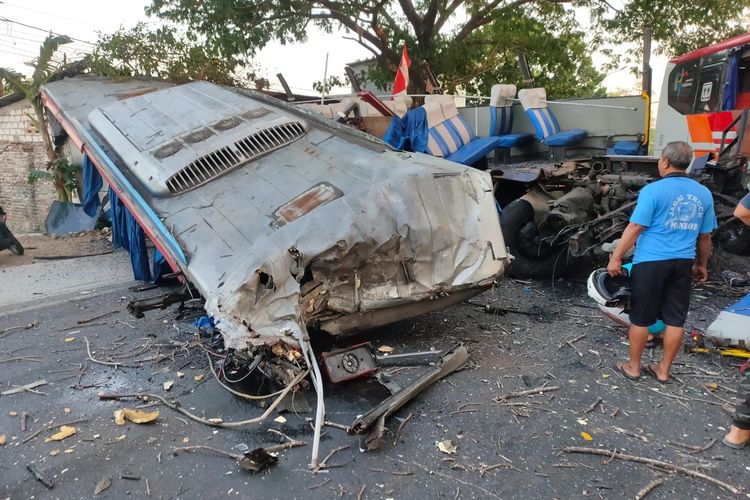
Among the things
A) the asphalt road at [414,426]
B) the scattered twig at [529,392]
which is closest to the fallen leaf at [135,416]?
the asphalt road at [414,426]

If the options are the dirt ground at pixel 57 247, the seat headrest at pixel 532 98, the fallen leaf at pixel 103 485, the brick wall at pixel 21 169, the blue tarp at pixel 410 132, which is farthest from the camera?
the brick wall at pixel 21 169

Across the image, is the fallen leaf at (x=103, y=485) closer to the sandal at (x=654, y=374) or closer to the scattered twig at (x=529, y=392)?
the scattered twig at (x=529, y=392)

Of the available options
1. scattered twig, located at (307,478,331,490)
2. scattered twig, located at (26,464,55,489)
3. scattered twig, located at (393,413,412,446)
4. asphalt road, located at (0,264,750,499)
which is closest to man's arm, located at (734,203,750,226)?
asphalt road, located at (0,264,750,499)

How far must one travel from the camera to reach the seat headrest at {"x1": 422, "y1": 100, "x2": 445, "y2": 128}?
772 centimetres

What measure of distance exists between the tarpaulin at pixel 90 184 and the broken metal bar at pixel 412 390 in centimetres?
475

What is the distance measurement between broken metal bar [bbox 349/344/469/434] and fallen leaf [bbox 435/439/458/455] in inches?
12.8

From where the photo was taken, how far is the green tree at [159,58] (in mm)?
8875

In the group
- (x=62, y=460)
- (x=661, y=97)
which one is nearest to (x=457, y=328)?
(x=62, y=460)

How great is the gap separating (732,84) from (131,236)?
7.23 metres

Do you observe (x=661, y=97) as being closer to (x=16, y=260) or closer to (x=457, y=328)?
(x=457, y=328)

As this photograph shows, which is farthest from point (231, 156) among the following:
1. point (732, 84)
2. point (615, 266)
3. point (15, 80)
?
point (15, 80)

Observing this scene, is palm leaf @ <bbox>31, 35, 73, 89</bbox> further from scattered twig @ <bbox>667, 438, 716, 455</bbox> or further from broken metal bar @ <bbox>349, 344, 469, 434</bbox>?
scattered twig @ <bbox>667, 438, 716, 455</bbox>

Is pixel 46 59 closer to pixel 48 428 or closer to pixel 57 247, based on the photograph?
pixel 57 247

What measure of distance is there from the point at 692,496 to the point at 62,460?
3.06 meters
